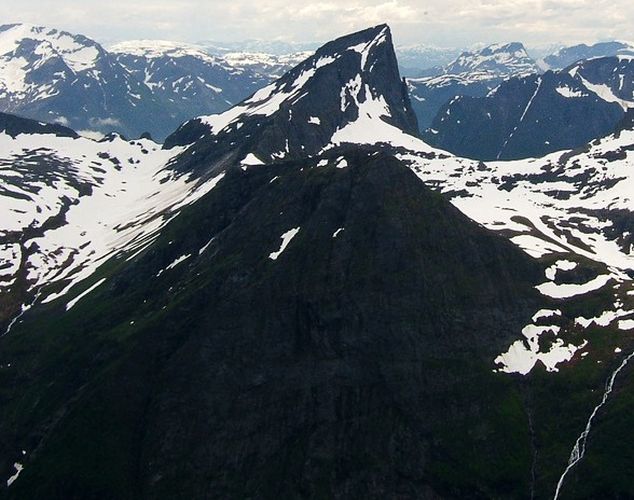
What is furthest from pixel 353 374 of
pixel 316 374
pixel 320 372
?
pixel 316 374

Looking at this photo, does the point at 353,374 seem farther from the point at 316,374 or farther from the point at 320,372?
the point at 316,374

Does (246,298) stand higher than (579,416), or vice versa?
(246,298)

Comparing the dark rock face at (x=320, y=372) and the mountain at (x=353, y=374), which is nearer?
the mountain at (x=353, y=374)

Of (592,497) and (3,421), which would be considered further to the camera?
(3,421)

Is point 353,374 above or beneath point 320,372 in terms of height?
beneath

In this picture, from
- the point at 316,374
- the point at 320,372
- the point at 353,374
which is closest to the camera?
the point at 353,374

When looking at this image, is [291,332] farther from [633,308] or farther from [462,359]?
[633,308]

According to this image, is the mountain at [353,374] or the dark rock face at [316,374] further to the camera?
the dark rock face at [316,374]

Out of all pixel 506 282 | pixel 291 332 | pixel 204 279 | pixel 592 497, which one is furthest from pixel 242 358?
pixel 592 497
